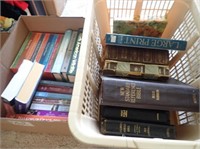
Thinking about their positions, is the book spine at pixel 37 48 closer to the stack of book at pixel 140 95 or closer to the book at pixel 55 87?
the book at pixel 55 87

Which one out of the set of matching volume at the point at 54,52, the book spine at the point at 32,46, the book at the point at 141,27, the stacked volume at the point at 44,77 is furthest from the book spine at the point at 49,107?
the book at the point at 141,27

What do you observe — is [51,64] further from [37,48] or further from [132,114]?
[132,114]

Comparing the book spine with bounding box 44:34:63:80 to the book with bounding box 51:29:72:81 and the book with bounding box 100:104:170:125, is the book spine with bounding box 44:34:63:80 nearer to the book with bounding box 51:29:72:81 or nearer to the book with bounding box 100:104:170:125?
the book with bounding box 51:29:72:81

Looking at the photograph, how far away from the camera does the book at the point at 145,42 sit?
734 millimetres

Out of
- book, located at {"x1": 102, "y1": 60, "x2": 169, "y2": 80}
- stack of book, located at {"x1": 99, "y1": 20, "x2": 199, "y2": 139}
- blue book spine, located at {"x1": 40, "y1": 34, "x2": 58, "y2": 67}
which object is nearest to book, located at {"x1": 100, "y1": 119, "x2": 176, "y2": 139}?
stack of book, located at {"x1": 99, "y1": 20, "x2": 199, "y2": 139}

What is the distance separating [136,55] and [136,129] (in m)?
0.27

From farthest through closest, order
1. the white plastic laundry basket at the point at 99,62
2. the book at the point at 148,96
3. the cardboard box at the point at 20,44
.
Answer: the cardboard box at the point at 20,44 → the book at the point at 148,96 → the white plastic laundry basket at the point at 99,62

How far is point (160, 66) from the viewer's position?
2.53ft

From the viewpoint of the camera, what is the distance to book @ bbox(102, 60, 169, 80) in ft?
2.45

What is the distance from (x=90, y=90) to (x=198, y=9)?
43 cm

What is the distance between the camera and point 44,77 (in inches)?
37.2

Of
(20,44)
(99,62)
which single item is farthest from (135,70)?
(20,44)

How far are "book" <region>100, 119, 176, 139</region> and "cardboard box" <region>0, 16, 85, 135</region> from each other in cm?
20

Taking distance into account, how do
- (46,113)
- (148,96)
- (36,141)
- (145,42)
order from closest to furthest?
(148,96) < (145,42) < (46,113) < (36,141)
